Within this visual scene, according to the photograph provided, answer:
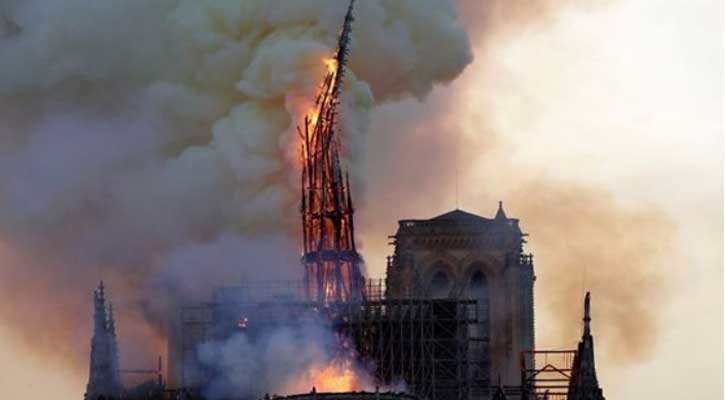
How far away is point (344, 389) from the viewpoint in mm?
153125

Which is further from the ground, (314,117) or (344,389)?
(314,117)

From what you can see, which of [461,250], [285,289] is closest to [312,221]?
[285,289]

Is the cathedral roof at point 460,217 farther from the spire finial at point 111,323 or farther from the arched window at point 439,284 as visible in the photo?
the spire finial at point 111,323

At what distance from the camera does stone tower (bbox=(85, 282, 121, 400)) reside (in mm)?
158875

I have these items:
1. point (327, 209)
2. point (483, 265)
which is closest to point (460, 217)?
point (483, 265)

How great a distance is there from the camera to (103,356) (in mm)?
160125

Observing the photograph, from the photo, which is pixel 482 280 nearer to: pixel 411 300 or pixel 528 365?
pixel 528 365

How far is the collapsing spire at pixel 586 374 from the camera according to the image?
153m

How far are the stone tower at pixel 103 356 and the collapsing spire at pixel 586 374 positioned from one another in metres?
24.2

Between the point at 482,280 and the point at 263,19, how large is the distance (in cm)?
3478

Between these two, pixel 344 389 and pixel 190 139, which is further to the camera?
pixel 190 139

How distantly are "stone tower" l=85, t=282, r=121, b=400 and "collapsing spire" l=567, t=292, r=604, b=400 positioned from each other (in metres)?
24.2

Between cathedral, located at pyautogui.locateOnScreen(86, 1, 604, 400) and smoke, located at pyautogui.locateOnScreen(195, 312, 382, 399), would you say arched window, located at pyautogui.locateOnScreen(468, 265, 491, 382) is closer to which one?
cathedral, located at pyautogui.locateOnScreen(86, 1, 604, 400)

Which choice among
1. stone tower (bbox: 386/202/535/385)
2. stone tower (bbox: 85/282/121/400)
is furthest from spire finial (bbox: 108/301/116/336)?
stone tower (bbox: 386/202/535/385)
